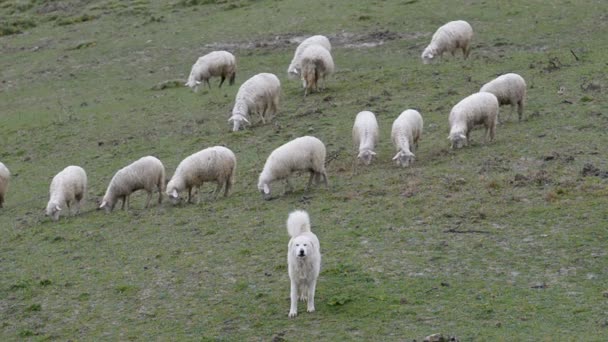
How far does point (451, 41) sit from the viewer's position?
28547mm

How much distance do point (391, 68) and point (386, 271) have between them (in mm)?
15329

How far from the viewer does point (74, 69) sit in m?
34.5

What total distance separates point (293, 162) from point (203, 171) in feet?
6.10

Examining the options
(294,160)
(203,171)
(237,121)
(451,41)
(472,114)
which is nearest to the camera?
(294,160)

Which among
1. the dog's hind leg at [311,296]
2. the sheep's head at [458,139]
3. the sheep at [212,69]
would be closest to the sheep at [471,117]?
the sheep's head at [458,139]

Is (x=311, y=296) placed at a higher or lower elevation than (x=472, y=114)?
lower

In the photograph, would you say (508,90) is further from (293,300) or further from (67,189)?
(293,300)

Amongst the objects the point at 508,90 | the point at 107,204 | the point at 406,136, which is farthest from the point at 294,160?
the point at 508,90

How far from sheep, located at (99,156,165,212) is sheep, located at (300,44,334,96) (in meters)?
7.58

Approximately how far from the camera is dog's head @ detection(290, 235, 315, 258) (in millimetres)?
11242

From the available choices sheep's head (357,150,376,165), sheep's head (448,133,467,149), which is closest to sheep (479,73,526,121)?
sheep's head (448,133,467,149)

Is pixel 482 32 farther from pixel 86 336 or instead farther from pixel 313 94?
pixel 86 336

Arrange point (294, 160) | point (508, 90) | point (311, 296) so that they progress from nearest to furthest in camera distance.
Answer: point (311, 296) < point (294, 160) < point (508, 90)

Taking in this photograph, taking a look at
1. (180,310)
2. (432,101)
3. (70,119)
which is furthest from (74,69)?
(180,310)
